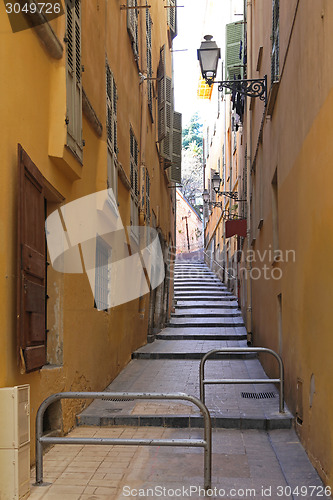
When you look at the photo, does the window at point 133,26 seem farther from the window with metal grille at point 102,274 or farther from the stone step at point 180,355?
the stone step at point 180,355

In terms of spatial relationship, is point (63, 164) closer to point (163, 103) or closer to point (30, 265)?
point (30, 265)

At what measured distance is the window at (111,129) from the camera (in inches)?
363

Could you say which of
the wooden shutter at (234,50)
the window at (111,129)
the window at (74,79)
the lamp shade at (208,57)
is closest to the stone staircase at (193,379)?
the window at (111,129)

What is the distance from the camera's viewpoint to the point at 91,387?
8.18 m

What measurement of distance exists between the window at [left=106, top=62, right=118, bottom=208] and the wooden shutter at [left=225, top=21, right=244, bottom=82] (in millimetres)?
7630

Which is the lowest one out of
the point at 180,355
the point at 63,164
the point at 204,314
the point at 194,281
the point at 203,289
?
the point at 180,355

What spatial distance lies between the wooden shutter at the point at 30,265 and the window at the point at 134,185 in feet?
20.6

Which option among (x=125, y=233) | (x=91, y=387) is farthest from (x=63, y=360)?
(x=125, y=233)

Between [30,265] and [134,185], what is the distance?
729 cm

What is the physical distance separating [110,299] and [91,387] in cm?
203

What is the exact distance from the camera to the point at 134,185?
12.5 meters

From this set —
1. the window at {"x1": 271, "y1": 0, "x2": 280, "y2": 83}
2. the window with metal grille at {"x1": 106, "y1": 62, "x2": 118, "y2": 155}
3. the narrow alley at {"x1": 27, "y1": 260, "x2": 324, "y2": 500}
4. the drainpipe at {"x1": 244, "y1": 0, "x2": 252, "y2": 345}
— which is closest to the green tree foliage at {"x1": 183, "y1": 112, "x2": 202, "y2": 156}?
the drainpipe at {"x1": 244, "y1": 0, "x2": 252, "y2": 345}

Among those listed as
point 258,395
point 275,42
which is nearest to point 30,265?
point 258,395

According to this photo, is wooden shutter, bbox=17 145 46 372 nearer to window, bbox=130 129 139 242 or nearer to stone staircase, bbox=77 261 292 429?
stone staircase, bbox=77 261 292 429
